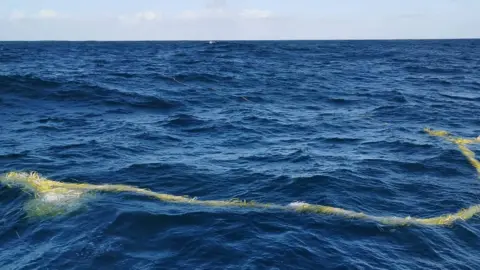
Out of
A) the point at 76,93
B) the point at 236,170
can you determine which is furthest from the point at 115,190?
the point at 76,93

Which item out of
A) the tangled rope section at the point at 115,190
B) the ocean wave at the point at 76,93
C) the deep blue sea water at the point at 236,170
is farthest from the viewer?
the ocean wave at the point at 76,93

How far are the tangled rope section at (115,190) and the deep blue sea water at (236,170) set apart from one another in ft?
1.35

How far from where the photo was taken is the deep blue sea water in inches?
427

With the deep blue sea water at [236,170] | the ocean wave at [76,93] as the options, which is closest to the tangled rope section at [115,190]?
the deep blue sea water at [236,170]

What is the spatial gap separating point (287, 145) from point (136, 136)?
8.05m

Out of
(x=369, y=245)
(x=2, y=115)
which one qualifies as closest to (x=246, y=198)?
(x=369, y=245)

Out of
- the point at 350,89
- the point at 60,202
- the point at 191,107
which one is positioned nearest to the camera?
the point at 60,202

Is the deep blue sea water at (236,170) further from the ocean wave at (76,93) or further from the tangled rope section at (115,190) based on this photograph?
the tangled rope section at (115,190)

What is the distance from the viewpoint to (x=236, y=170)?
17859mm

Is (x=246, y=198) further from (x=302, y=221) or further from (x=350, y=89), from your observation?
(x=350, y=89)

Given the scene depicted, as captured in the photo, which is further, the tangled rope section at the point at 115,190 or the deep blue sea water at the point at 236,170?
the tangled rope section at the point at 115,190

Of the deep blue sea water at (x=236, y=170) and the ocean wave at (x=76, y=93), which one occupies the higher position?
the ocean wave at (x=76, y=93)

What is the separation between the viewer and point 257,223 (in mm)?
12492

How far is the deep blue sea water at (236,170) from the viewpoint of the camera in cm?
1084
